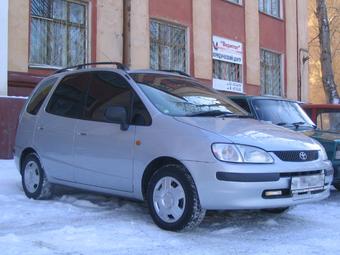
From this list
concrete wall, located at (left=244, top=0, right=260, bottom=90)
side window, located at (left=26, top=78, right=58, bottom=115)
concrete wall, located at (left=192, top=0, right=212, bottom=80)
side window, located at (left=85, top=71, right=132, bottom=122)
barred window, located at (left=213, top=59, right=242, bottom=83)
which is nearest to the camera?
side window, located at (left=85, top=71, right=132, bottom=122)

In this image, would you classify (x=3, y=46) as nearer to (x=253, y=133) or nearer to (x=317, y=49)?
(x=253, y=133)

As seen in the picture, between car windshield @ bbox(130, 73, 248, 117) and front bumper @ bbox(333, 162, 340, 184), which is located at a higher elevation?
car windshield @ bbox(130, 73, 248, 117)

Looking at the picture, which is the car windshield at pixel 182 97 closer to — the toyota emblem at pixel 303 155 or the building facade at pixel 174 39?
the toyota emblem at pixel 303 155

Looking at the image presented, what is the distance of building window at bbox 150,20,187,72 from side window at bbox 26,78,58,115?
861 cm

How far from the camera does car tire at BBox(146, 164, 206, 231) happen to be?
5617mm

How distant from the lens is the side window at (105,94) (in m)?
6.53

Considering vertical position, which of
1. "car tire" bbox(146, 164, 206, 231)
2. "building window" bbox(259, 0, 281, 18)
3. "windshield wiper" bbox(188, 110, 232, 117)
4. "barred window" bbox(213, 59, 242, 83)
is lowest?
"car tire" bbox(146, 164, 206, 231)

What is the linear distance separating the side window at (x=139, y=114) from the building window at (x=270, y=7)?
16295mm

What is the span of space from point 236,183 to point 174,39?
12.4 m

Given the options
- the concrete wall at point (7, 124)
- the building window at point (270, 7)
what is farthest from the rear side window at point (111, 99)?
the building window at point (270, 7)

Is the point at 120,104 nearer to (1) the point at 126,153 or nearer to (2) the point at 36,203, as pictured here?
(1) the point at 126,153

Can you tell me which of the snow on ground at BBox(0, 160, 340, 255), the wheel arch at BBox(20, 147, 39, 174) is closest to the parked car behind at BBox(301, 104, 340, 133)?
the snow on ground at BBox(0, 160, 340, 255)

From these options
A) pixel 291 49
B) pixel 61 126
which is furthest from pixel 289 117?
pixel 291 49

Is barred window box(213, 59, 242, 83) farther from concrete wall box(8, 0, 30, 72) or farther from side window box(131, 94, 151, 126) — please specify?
side window box(131, 94, 151, 126)
